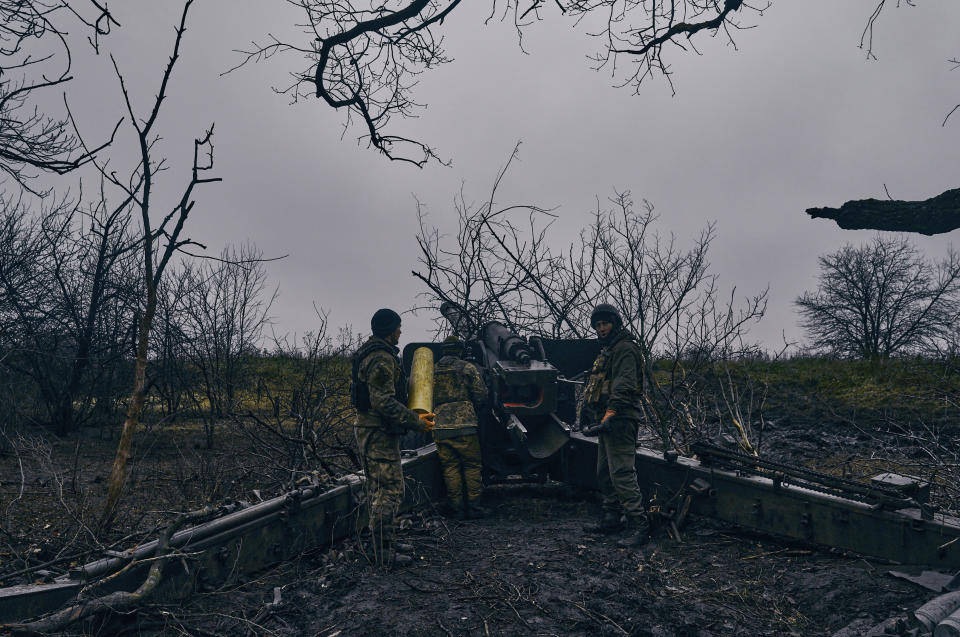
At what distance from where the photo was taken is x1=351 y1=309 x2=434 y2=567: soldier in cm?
602

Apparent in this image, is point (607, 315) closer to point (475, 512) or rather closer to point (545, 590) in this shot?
point (475, 512)

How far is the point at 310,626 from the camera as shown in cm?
452

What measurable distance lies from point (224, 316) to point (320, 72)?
12435mm

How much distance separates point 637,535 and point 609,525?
1.27 ft

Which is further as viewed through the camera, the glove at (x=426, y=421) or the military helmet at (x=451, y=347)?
the military helmet at (x=451, y=347)

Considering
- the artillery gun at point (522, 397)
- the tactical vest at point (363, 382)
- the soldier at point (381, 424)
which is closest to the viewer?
the soldier at point (381, 424)

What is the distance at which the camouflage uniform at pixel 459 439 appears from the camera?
7.66 metres

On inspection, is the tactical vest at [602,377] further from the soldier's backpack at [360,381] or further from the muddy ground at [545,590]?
the soldier's backpack at [360,381]

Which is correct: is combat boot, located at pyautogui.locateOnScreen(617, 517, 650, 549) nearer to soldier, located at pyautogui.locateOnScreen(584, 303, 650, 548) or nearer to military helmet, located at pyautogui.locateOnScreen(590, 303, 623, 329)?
soldier, located at pyautogui.locateOnScreen(584, 303, 650, 548)

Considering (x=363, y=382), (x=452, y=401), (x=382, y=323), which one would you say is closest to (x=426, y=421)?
(x=363, y=382)

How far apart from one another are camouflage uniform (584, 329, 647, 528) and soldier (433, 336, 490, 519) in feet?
4.75

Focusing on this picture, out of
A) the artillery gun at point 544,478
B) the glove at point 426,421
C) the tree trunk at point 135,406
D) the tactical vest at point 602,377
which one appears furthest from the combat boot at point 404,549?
the tactical vest at point 602,377

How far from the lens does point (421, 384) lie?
267 inches

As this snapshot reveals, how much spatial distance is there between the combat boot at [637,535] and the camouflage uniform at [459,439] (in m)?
1.78
